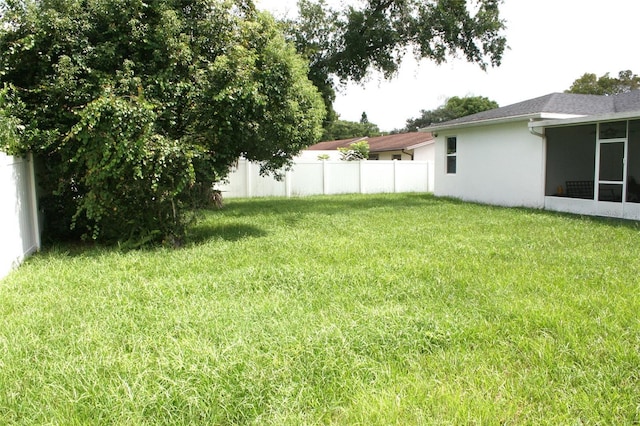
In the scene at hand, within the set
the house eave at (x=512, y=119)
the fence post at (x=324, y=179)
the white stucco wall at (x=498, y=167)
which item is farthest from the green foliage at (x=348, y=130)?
the house eave at (x=512, y=119)

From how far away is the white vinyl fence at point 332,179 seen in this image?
58.4ft

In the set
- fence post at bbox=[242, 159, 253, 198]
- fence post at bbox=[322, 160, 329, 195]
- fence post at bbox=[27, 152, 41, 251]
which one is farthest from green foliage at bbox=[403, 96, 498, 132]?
fence post at bbox=[27, 152, 41, 251]

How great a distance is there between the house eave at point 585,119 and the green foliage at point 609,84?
95.7ft

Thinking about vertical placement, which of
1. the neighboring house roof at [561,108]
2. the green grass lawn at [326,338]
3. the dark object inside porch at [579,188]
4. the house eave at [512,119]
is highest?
the neighboring house roof at [561,108]

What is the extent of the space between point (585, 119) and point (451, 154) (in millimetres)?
6067

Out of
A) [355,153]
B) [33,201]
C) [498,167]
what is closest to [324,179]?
[355,153]

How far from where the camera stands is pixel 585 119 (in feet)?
33.8

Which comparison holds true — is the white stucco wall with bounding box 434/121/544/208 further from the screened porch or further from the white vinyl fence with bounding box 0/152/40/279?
the white vinyl fence with bounding box 0/152/40/279

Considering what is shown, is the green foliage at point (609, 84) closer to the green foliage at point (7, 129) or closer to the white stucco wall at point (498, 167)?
the white stucco wall at point (498, 167)

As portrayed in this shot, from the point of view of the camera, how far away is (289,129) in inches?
353

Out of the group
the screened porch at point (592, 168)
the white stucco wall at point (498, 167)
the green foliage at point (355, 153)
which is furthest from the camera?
the green foliage at point (355, 153)

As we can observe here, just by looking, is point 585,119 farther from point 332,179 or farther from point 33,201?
point 33,201

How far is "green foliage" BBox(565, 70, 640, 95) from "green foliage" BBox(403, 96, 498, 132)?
11.7 metres

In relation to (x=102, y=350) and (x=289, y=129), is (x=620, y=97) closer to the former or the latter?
(x=289, y=129)
